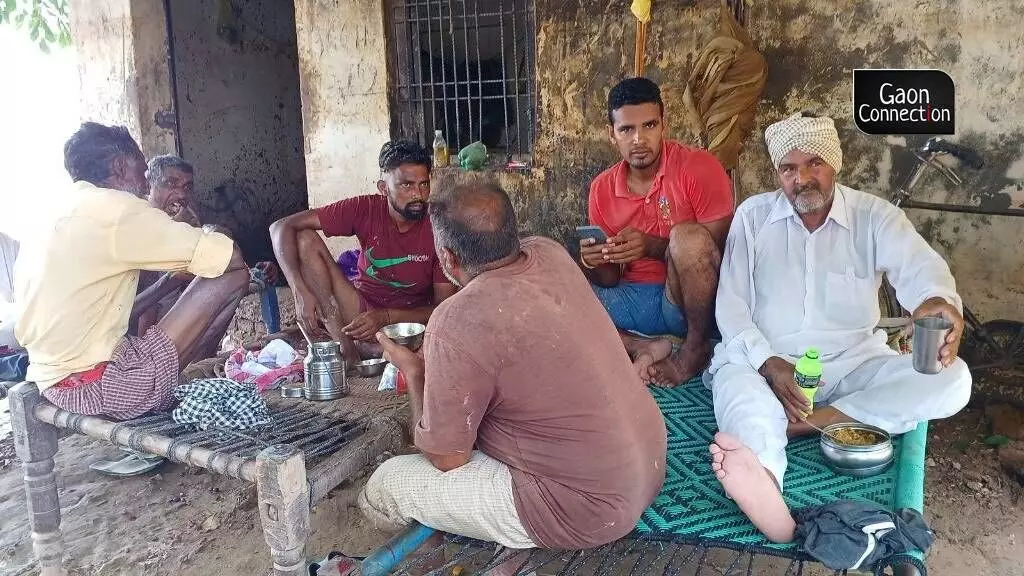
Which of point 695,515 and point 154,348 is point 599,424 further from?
point 154,348

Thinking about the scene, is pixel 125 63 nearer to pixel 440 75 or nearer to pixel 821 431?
pixel 440 75

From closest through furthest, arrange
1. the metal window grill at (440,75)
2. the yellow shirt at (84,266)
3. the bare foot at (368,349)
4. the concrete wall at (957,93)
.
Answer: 1. the yellow shirt at (84,266)
2. the bare foot at (368,349)
3. the concrete wall at (957,93)
4. the metal window grill at (440,75)

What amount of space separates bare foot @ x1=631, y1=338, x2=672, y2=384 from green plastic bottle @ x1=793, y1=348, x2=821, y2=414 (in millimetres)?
788

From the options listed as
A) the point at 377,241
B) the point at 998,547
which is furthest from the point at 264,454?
the point at 998,547

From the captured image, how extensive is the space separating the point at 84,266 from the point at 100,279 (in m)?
0.07

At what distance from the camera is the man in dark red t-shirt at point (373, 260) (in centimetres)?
361

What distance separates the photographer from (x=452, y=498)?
1.96 m

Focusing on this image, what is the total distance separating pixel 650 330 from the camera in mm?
3428

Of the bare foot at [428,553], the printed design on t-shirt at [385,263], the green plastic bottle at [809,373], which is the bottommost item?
the bare foot at [428,553]

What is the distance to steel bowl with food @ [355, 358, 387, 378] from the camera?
3.26 m

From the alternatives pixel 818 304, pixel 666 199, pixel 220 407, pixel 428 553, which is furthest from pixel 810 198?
pixel 220 407

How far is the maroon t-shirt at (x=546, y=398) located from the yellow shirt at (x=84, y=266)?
142cm

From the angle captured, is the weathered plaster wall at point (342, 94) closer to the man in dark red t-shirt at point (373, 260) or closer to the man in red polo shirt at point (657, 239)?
the man in dark red t-shirt at point (373, 260)

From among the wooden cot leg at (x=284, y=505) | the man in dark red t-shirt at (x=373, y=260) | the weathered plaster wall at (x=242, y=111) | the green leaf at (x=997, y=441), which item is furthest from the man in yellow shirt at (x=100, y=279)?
the green leaf at (x=997, y=441)
